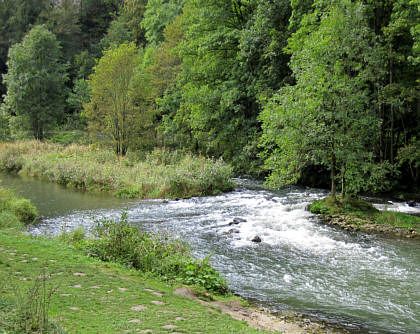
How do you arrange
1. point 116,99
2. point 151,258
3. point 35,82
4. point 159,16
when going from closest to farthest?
point 151,258, point 116,99, point 35,82, point 159,16

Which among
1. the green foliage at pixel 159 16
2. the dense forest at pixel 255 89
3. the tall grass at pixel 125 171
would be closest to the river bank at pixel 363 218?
the dense forest at pixel 255 89

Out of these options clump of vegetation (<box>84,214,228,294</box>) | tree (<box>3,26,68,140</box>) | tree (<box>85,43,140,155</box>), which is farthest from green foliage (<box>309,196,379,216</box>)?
tree (<box>3,26,68,140</box>)

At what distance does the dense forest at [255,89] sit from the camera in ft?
52.7

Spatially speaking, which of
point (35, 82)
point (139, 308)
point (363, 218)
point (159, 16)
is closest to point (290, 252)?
point (363, 218)

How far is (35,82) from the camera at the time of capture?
40.8 m

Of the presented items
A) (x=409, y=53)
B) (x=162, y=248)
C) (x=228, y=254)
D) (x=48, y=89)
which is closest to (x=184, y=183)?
(x=228, y=254)

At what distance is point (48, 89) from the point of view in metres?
42.8

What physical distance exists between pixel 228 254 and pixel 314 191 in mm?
11604

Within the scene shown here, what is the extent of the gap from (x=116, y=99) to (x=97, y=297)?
2730 centimetres

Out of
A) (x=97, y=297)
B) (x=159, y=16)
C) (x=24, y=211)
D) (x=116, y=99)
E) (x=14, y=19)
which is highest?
(x=14, y=19)

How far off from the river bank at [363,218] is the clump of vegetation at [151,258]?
7.57 metres

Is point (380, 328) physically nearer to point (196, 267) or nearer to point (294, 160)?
point (196, 267)

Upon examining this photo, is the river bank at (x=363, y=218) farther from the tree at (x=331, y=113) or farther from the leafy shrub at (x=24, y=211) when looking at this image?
the leafy shrub at (x=24, y=211)

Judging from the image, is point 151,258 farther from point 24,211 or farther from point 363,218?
point 363,218
